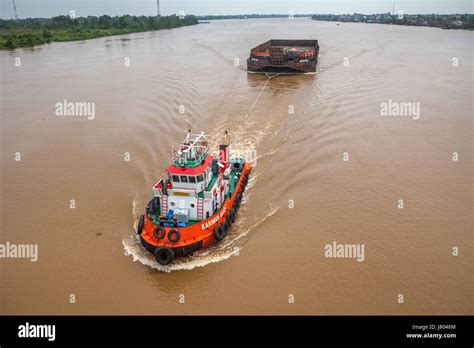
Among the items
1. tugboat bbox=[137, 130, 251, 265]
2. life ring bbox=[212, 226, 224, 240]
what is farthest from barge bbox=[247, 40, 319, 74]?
life ring bbox=[212, 226, 224, 240]

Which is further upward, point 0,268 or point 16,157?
point 16,157

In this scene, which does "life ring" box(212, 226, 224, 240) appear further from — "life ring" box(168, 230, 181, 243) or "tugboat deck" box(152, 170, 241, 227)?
"life ring" box(168, 230, 181, 243)

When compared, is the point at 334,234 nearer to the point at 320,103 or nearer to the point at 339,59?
the point at 320,103

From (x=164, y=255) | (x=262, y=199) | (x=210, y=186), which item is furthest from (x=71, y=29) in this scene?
(x=164, y=255)

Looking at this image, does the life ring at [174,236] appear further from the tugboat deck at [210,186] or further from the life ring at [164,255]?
the tugboat deck at [210,186]

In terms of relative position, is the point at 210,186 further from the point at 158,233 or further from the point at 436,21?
the point at 436,21
